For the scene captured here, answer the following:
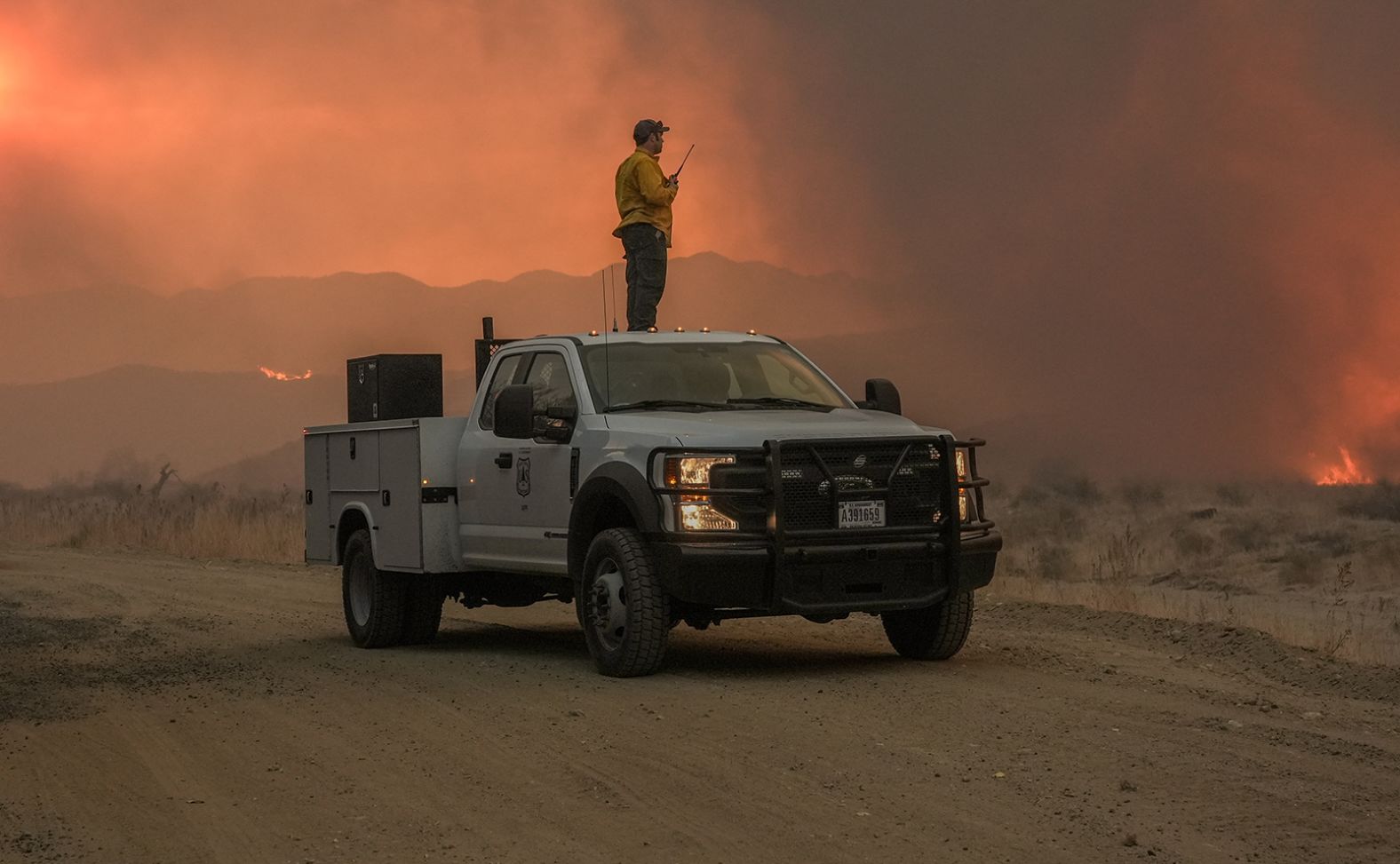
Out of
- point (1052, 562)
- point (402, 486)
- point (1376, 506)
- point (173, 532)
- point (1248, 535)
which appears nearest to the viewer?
point (402, 486)

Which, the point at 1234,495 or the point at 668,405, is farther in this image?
the point at 1234,495

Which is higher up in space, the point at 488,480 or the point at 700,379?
the point at 700,379

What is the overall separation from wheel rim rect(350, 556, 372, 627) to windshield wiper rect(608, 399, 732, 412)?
3499mm

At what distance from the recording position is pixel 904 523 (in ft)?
41.9

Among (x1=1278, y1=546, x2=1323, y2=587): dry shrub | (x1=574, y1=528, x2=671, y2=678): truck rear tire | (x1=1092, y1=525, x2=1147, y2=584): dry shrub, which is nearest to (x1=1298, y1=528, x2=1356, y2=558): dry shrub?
(x1=1278, y1=546, x2=1323, y2=587): dry shrub

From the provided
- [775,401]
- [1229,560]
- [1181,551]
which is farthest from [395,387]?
[1181,551]

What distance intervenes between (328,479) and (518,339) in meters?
2.49

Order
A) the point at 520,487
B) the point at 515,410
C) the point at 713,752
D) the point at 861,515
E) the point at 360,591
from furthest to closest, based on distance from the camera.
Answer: the point at 360,591 → the point at 520,487 → the point at 515,410 → the point at 861,515 → the point at 713,752

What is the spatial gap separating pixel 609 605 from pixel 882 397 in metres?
2.89

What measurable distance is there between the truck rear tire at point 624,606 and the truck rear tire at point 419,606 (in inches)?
122

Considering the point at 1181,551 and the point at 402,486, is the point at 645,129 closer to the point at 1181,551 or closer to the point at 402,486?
the point at 402,486

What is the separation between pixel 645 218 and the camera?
1817cm

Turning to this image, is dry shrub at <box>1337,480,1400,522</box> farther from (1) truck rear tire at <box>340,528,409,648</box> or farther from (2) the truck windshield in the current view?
(1) truck rear tire at <box>340,528,409,648</box>

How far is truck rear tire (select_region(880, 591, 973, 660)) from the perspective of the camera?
13469mm
